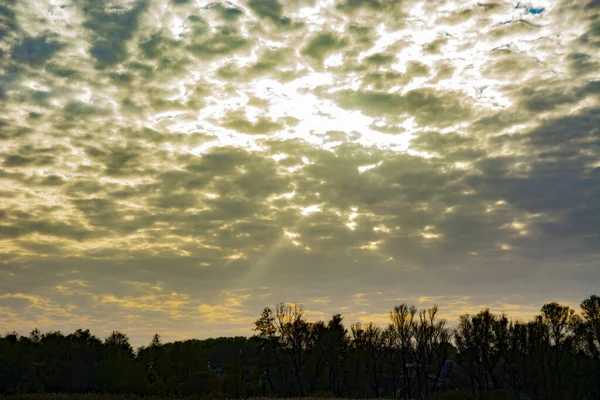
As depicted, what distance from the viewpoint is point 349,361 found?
120 meters

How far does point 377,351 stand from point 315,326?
1548 centimetres

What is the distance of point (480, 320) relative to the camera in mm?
112750

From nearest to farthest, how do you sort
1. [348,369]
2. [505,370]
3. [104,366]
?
1. [104,366]
2. [505,370]
3. [348,369]

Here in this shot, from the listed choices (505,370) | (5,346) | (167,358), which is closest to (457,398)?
(505,370)

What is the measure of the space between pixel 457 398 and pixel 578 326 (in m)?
27.6

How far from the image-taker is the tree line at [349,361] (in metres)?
85.1

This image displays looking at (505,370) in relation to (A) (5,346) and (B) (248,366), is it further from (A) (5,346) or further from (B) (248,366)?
(A) (5,346)

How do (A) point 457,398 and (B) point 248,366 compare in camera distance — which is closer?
(A) point 457,398

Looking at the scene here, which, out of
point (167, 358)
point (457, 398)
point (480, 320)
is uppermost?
point (480, 320)

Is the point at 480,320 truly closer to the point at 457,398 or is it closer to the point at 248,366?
the point at 457,398

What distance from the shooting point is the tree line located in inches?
3349

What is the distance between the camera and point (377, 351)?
122625 millimetres

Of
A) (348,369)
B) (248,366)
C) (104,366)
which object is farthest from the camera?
(248,366)

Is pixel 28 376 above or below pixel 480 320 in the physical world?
below
